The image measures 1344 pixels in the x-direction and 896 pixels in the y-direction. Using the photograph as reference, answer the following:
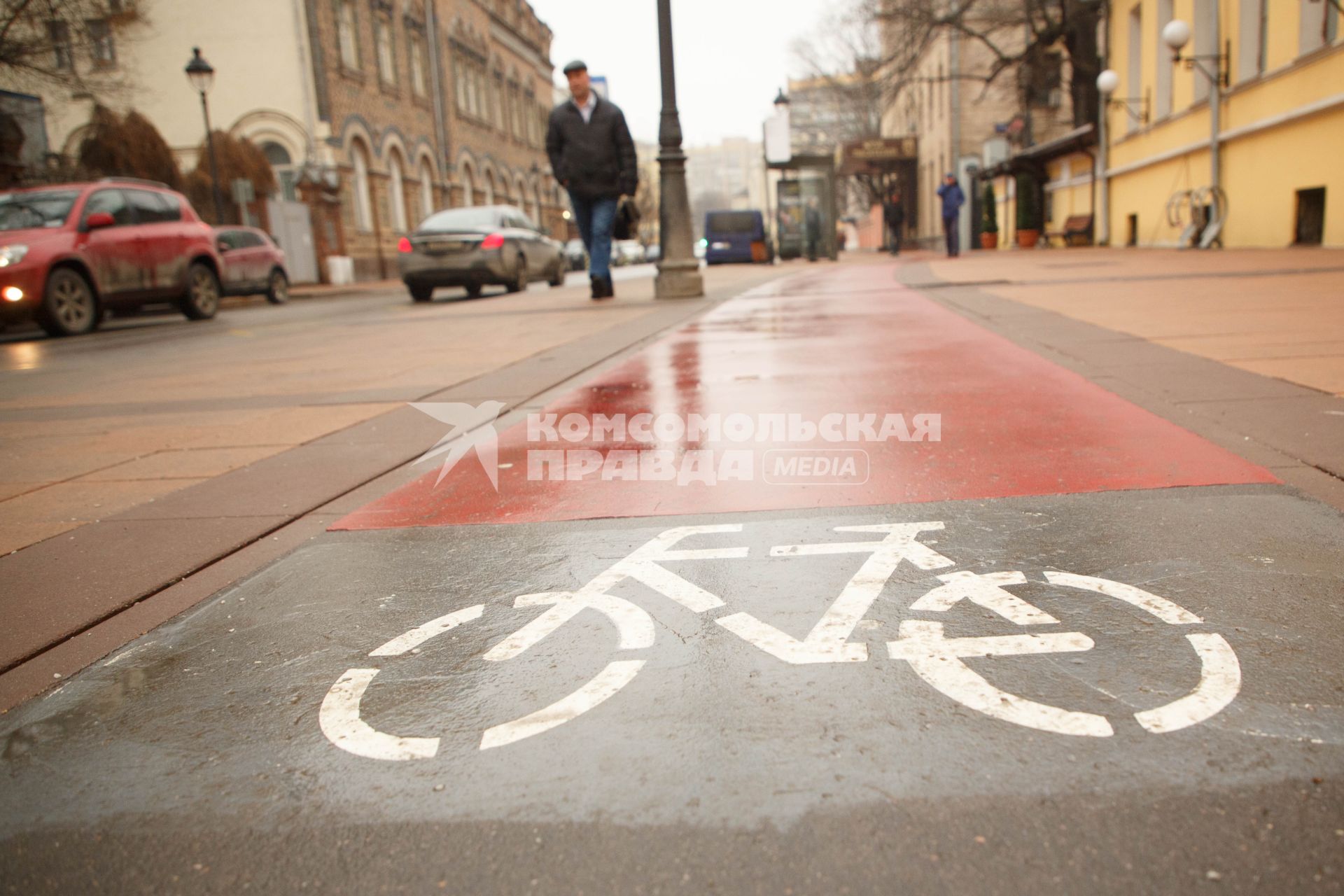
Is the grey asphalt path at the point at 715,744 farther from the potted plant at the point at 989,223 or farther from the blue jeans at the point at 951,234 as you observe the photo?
the potted plant at the point at 989,223

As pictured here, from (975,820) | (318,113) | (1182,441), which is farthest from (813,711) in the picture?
(318,113)

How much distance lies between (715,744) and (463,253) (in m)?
16.1

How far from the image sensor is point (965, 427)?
4.48 meters

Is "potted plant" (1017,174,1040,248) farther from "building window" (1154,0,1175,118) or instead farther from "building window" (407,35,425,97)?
A: "building window" (407,35,425,97)

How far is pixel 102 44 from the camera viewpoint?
27250 mm

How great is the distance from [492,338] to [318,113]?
2500 centimetres

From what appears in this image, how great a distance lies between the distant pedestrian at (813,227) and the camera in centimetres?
3609

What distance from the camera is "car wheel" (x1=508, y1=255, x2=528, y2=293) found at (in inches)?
726

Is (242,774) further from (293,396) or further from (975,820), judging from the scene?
(293,396)

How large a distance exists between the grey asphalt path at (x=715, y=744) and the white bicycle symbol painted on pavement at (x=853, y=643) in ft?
0.05

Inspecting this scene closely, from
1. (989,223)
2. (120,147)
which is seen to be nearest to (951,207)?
(989,223)

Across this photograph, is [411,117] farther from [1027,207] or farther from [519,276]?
[519,276]

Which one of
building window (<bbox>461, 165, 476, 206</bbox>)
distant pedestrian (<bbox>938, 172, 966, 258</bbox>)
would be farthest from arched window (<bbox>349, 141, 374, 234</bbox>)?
distant pedestrian (<bbox>938, 172, 966, 258</bbox>)

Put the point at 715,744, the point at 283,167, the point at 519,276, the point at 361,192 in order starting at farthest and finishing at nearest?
1. the point at 361,192
2. the point at 283,167
3. the point at 519,276
4. the point at 715,744
